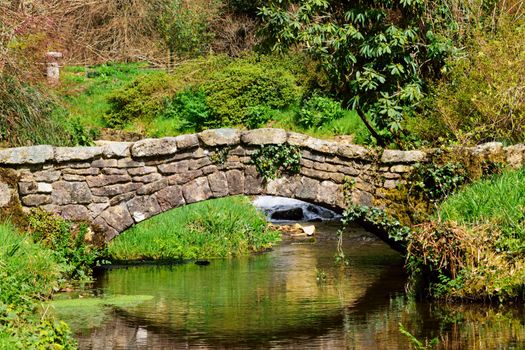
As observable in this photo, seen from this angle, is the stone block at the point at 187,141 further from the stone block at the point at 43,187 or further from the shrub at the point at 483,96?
the shrub at the point at 483,96

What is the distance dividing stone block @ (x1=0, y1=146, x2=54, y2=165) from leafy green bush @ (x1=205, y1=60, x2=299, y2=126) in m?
9.51

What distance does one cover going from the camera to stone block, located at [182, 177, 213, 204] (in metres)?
14.0

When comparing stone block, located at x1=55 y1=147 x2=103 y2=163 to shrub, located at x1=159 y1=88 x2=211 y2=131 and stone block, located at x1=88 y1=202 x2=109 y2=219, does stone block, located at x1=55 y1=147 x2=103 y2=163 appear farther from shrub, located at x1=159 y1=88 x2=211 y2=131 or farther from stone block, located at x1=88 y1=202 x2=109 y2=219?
shrub, located at x1=159 y1=88 x2=211 y2=131

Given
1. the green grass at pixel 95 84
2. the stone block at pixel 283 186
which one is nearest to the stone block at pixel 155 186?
the stone block at pixel 283 186

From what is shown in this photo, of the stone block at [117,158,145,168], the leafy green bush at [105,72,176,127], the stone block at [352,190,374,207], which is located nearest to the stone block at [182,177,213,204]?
the stone block at [117,158,145,168]

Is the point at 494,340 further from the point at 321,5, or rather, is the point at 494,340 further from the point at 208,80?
the point at 208,80

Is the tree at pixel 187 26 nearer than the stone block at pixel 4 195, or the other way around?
the stone block at pixel 4 195

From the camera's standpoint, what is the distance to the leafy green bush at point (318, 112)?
72.3ft

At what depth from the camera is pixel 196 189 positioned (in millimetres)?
14039

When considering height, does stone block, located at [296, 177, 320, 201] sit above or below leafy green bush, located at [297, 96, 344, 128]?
below

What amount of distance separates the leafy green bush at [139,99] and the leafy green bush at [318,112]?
140 inches

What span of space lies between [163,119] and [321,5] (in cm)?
803

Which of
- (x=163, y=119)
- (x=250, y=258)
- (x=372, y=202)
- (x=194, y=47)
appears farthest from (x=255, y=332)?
(x=194, y=47)

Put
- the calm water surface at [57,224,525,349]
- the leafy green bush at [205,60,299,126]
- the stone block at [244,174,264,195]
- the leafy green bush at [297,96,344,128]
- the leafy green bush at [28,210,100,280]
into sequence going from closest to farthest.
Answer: the calm water surface at [57,224,525,349]
the leafy green bush at [28,210,100,280]
the stone block at [244,174,264,195]
the leafy green bush at [297,96,344,128]
the leafy green bush at [205,60,299,126]
